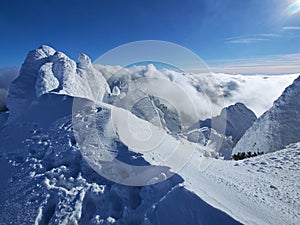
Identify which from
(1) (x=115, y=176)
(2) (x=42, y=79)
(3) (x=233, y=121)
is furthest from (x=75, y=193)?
(3) (x=233, y=121)

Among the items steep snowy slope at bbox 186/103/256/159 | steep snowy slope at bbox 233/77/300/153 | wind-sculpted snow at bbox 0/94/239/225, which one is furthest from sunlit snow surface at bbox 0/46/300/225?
steep snowy slope at bbox 186/103/256/159

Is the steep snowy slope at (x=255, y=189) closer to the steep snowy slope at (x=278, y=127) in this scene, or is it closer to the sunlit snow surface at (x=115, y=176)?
the sunlit snow surface at (x=115, y=176)

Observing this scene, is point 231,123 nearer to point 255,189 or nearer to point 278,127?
point 278,127

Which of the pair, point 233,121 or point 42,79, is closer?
point 42,79

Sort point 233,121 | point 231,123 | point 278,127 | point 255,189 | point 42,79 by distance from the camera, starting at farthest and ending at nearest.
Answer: point 233,121 < point 231,123 < point 278,127 < point 42,79 < point 255,189

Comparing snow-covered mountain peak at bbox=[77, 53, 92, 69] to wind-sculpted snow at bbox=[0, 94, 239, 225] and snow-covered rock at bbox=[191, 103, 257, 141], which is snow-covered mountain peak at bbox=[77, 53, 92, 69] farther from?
snow-covered rock at bbox=[191, 103, 257, 141]

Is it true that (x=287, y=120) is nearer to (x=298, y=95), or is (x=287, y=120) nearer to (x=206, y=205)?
(x=298, y=95)

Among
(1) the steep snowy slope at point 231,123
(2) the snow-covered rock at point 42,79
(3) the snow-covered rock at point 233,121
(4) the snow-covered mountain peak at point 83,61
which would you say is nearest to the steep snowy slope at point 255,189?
A: (2) the snow-covered rock at point 42,79
